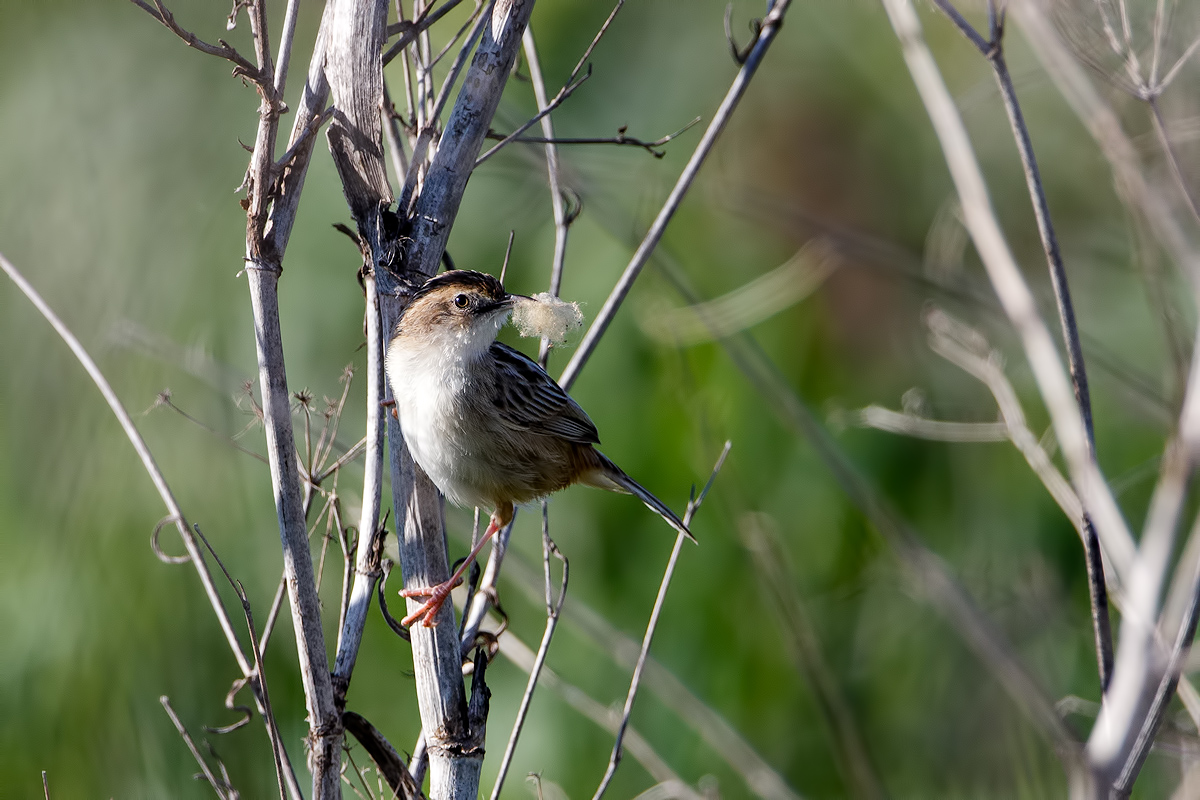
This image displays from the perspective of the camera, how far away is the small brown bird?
2.77m

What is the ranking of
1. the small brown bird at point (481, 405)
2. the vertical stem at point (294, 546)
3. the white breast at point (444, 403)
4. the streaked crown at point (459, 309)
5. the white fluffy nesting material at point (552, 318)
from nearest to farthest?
1. the vertical stem at point (294, 546)
2. the white fluffy nesting material at point (552, 318)
3. the white breast at point (444, 403)
4. the small brown bird at point (481, 405)
5. the streaked crown at point (459, 309)

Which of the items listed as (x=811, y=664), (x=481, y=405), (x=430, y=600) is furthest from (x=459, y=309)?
(x=811, y=664)

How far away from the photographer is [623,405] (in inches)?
192

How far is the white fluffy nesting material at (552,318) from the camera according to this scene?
8.27 ft

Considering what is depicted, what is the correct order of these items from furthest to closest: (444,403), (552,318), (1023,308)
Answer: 1. (444,403)
2. (552,318)
3. (1023,308)

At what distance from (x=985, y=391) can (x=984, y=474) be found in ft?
1.45

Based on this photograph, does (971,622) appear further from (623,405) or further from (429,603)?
(623,405)

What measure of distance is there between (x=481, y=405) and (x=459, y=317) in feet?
0.92

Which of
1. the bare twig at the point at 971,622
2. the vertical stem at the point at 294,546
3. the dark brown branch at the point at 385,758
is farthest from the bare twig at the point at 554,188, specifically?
the dark brown branch at the point at 385,758

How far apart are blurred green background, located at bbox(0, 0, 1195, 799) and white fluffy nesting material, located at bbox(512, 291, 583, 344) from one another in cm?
169

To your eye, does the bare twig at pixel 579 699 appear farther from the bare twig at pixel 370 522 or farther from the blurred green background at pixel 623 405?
the blurred green background at pixel 623 405

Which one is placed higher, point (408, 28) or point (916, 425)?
point (408, 28)

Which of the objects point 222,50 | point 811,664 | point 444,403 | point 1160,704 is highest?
point 222,50

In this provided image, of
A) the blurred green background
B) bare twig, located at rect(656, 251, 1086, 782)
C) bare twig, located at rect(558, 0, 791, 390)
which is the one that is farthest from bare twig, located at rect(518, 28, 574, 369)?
the blurred green background
